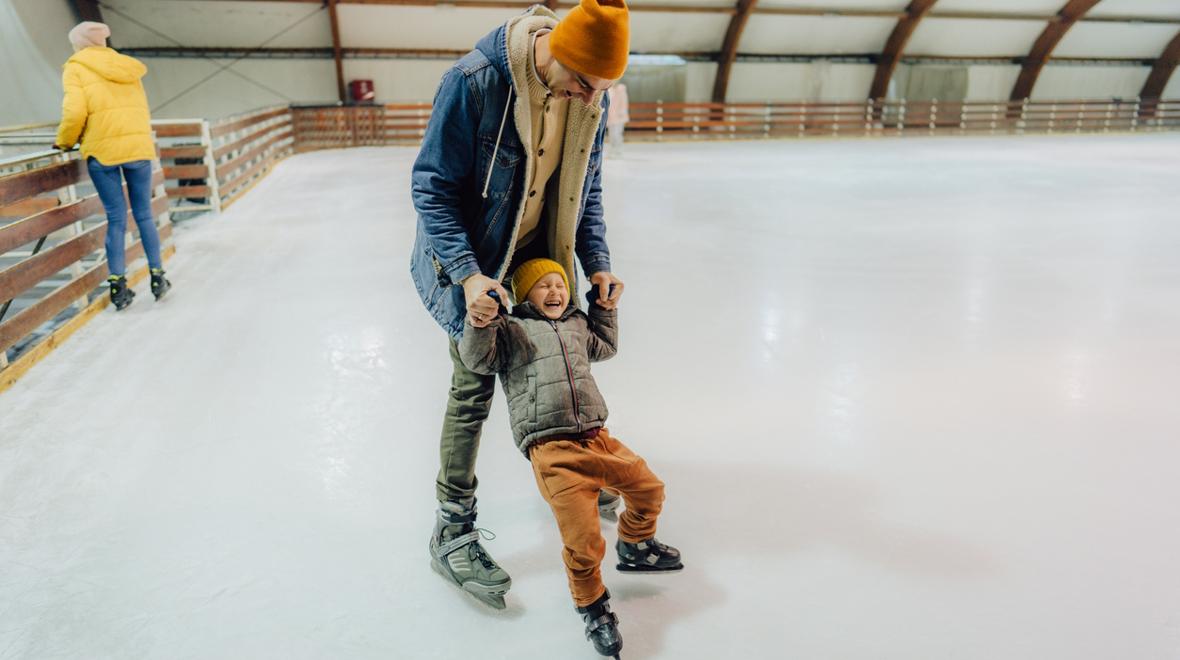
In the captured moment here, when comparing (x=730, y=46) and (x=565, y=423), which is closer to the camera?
(x=565, y=423)

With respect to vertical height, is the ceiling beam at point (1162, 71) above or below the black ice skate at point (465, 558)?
above

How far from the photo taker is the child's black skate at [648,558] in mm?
1752

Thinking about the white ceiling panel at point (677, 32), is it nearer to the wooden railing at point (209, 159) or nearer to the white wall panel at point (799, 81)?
the white wall panel at point (799, 81)

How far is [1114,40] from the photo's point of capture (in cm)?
2034

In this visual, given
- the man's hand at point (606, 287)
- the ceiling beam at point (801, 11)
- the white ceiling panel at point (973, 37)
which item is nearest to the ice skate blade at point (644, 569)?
the man's hand at point (606, 287)

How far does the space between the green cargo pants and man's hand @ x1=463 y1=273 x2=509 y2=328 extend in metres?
0.23

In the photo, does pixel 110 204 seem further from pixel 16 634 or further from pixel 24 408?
pixel 16 634

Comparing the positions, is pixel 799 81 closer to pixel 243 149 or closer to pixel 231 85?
pixel 231 85

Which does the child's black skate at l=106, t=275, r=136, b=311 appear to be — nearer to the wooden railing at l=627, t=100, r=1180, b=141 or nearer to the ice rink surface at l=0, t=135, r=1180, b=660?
the ice rink surface at l=0, t=135, r=1180, b=660

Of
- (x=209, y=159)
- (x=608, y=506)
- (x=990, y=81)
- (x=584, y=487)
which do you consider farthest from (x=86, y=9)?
(x=990, y=81)

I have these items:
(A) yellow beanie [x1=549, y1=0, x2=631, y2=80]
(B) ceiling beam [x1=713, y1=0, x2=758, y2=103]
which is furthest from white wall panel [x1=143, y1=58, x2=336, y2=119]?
(A) yellow beanie [x1=549, y1=0, x2=631, y2=80]

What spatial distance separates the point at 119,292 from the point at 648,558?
3.53m

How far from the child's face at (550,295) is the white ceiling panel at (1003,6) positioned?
64.0ft

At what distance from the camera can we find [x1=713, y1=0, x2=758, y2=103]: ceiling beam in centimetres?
1656
